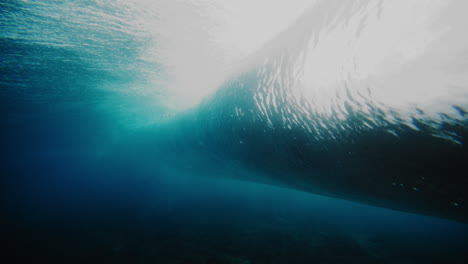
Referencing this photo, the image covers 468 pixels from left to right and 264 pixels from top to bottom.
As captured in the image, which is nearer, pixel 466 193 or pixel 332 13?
pixel 332 13

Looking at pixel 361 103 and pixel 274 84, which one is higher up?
pixel 274 84

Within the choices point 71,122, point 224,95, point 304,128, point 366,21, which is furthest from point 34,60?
point 71,122

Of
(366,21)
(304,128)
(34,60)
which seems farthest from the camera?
(34,60)

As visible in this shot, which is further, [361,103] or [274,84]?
[274,84]

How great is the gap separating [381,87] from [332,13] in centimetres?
99

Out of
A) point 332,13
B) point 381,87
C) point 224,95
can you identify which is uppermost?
point 224,95

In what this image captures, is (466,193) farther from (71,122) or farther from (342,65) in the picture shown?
(71,122)

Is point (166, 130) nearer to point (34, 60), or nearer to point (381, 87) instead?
point (34, 60)

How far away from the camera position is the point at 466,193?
358 centimetres

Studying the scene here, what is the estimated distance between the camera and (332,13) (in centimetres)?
222

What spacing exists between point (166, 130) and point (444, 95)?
647 inches

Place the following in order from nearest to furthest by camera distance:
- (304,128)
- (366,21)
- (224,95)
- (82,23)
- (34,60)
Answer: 1. (366,21)
2. (304,128)
3. (82,23)
4. (224,95)
5. (34,60)

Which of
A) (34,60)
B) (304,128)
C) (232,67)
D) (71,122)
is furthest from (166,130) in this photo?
(304,128)

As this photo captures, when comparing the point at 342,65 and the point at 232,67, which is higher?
the point at 232,67
